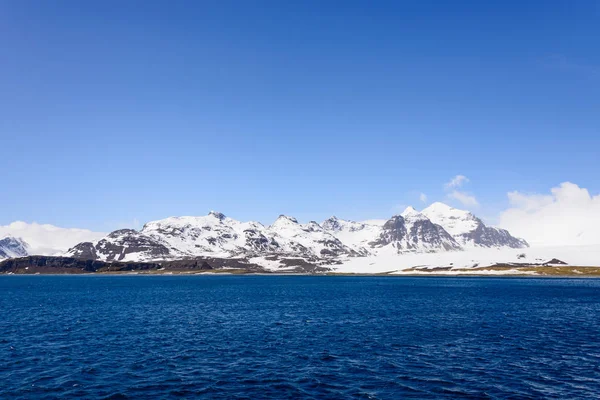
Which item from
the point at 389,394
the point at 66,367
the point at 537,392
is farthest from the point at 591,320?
the point at 66,367

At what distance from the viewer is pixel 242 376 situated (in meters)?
43.5

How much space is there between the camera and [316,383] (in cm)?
4091

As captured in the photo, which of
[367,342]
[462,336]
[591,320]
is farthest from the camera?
[591,320]

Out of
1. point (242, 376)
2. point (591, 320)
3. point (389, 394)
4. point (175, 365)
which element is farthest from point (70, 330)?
point (591, 320)

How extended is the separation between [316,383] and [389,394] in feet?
22.2

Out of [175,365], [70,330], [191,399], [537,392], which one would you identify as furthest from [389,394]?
[70,330]

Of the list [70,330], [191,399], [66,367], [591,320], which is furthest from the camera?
[591,320]

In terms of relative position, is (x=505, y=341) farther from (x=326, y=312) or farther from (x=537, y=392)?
(x=326, y=312)

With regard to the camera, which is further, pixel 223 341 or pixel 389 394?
pixel 223 341

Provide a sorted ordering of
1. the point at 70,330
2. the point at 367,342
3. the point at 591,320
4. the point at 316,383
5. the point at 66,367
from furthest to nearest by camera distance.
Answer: the point at 591,320
the point at 70,330
the point at 367,342
the point at 66,367
the point at 316,383

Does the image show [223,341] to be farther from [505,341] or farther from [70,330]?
[505,341]

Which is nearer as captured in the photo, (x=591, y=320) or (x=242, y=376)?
(x=242, y=376)

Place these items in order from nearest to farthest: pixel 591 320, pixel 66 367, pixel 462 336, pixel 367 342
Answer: pixel 66 367
pixel 367 342
pixel 462 336
pixel 591 320

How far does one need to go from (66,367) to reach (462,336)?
165ft
